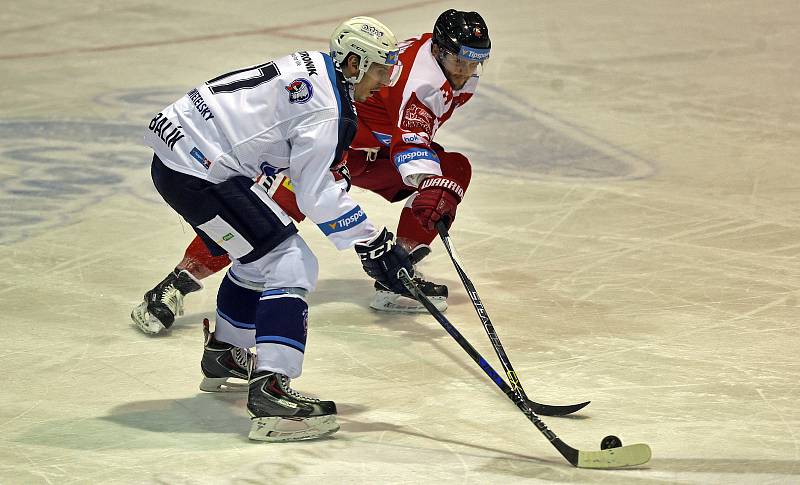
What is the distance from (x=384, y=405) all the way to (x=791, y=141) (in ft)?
13.5

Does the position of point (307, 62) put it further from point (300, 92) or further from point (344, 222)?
point (344, 222)

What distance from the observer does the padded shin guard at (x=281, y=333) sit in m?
3.49

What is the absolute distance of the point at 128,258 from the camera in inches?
207

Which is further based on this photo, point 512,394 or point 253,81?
point 512,394

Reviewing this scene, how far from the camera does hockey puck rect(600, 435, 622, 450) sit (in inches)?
132

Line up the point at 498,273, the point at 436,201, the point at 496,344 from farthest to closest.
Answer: the point at 498,273
the point at 436,201
the point at 496,344

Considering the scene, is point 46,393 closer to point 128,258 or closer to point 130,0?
point 128,258

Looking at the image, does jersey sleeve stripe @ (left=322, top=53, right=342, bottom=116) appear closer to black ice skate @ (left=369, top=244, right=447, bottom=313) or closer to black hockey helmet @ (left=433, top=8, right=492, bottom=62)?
black hockey helmet @ (left=433, top=8, right=492, bottom=62)

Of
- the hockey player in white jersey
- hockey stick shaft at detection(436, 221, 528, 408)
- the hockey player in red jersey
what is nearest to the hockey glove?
the hockey player in red jersey

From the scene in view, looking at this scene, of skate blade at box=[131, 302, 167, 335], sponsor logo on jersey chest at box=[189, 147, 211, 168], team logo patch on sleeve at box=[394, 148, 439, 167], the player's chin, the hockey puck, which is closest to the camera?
the hockey puck

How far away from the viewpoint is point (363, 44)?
141 inches

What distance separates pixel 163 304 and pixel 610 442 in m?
1.85

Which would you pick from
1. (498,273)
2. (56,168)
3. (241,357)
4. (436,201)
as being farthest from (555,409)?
(56,168)

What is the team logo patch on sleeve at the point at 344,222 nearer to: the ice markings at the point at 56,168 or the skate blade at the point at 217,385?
the skate blade at the point at 217,385
